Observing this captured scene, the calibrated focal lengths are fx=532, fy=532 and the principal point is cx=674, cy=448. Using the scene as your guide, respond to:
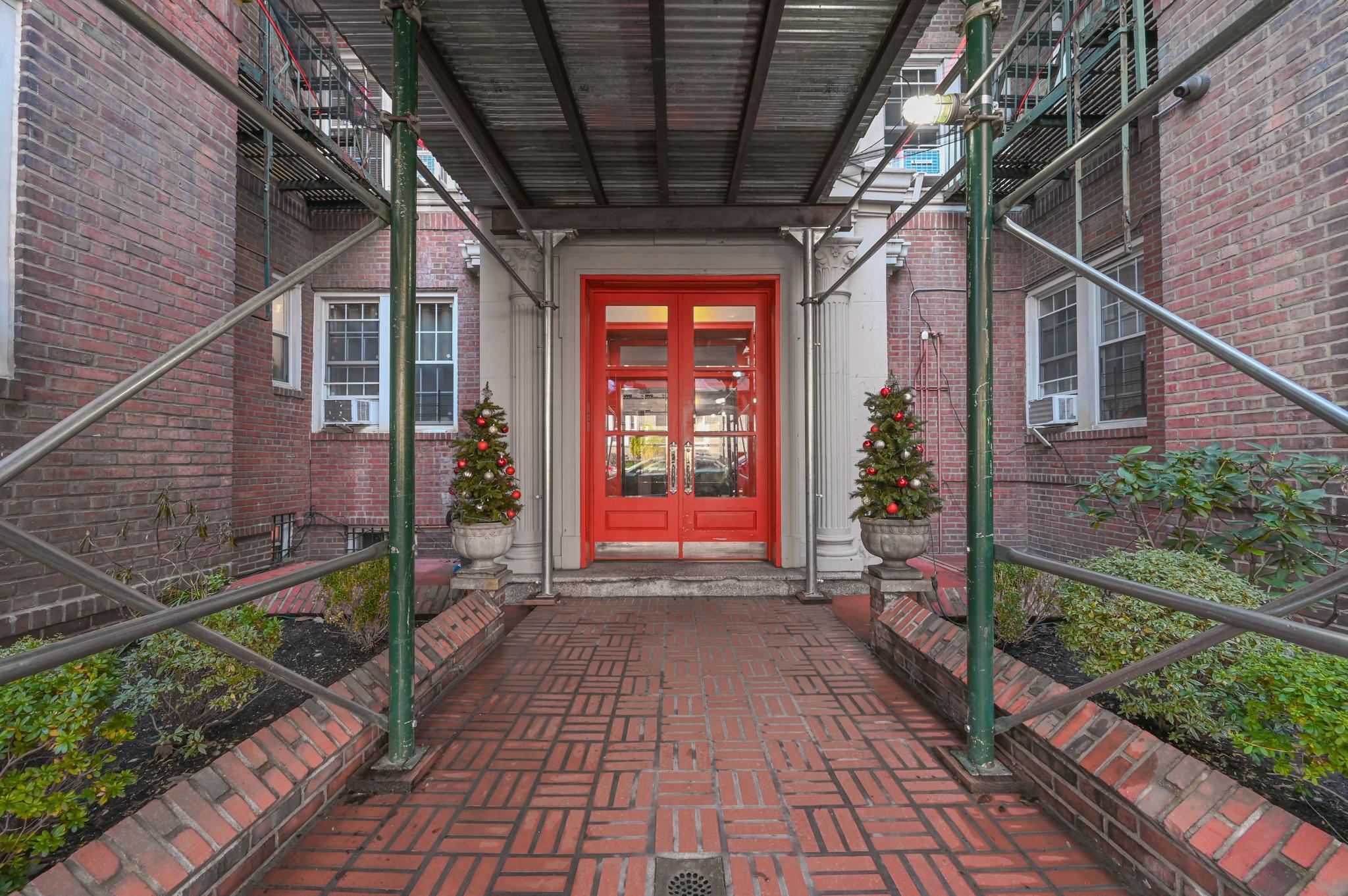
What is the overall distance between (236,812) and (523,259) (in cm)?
485

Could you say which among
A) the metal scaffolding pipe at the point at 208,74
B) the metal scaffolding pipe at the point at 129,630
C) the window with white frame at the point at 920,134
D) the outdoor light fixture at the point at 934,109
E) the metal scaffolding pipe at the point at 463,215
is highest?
the window with white frame at the point at 920,134

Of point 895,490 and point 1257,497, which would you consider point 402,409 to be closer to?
point 895,490

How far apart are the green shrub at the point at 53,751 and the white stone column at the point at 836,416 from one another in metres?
4.72

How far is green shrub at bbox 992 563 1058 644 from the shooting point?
3182mm

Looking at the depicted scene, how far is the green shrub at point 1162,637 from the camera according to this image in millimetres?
1978

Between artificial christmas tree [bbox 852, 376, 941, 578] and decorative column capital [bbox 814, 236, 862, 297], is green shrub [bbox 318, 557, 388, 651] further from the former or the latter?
decorative column capital [bbox 814, 236, 862, 297]

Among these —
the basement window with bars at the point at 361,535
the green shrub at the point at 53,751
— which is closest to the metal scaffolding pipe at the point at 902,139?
the green shrub at the point at 53,751

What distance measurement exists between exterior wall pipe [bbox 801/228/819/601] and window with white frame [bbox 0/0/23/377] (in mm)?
5522

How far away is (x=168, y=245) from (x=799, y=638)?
19.1 ft

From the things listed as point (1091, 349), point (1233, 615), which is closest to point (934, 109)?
point (1233, 615)

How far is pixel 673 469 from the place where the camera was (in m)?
5.73

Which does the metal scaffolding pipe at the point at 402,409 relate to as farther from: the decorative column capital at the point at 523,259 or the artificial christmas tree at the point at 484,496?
the decorative column capital at the point at 523,259

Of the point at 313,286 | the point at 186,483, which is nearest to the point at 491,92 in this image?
the point at 186,483

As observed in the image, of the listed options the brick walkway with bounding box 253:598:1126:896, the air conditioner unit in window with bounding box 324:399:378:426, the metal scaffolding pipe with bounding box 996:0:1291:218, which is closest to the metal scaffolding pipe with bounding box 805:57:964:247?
the metal scaffolding pipe with bounding box 996:0:1291:218
